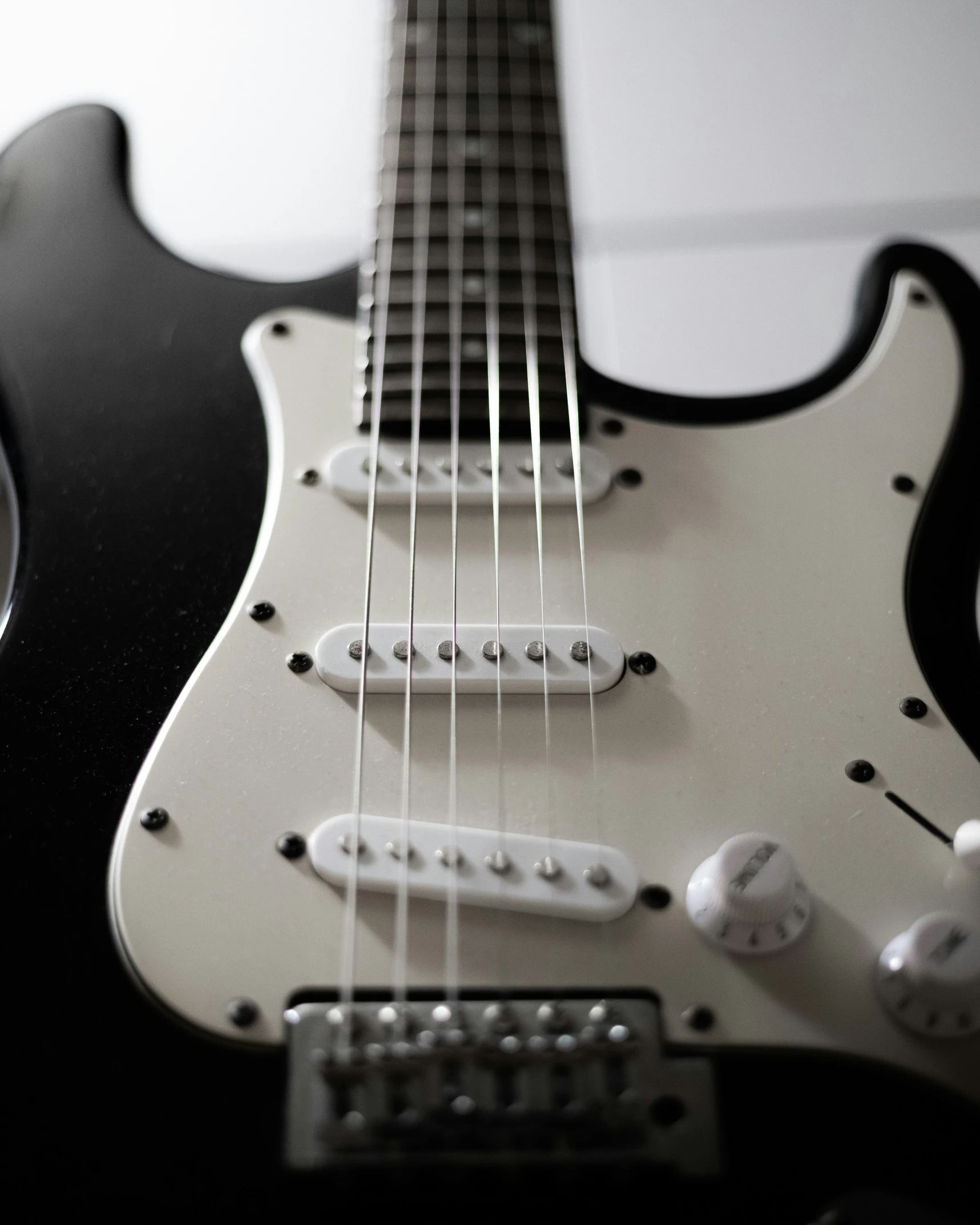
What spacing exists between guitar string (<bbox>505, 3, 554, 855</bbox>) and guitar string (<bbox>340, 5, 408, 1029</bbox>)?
106mm

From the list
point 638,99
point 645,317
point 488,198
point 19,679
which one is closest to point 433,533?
point 19,679

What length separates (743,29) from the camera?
150 cm

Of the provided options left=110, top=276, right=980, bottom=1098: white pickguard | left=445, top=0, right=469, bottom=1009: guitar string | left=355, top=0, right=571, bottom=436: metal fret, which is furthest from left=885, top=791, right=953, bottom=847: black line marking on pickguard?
left=355, top=0, right=571, bottom=436: metal fret

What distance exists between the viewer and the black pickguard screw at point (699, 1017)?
1.66 ft

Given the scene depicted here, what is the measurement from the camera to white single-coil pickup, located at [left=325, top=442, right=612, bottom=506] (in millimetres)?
731

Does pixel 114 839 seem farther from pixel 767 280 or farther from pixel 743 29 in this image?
pixel 743 29

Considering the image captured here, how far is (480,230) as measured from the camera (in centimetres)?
92

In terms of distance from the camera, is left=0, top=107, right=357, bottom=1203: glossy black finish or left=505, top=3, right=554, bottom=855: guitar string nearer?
left=0, top=107, right=357, bottom=1203: glossy black finish

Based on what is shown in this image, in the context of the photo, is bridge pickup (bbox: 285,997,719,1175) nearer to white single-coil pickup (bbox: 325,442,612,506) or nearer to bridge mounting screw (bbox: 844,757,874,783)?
bridge mounting screw (bbox: 844,757,874,783)

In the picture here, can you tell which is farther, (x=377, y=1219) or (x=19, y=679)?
(x=19, y=679)

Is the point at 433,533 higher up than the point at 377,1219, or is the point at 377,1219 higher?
the point at 433,533

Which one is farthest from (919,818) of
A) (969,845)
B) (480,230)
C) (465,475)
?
(480,230)

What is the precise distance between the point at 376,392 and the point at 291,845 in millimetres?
365

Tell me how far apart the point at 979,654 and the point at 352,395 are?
48 cm
